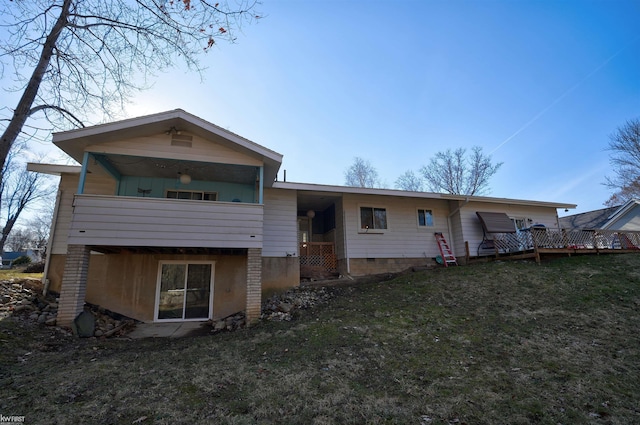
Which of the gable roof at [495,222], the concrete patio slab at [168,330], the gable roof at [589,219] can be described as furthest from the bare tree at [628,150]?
the concrete patio slab at [168,330]

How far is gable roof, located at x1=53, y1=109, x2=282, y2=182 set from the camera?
767cm

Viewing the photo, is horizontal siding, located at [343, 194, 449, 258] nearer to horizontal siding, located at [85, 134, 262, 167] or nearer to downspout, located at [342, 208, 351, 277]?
downspout, located at [342, 208, 351, 277]

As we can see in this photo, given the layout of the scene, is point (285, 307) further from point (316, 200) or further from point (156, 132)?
point (156, 132)

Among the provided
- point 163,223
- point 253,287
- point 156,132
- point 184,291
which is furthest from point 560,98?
point 184,291

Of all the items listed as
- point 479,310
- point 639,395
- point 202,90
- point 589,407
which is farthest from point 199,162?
point 639,395

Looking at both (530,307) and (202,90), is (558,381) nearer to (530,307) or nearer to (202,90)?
(530,307)

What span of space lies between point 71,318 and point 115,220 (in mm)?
2441

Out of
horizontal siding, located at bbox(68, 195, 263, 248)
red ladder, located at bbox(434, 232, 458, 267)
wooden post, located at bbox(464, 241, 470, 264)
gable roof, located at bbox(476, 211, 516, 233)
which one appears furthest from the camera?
gable roof, located at bbox(476, 211, 516, 233)

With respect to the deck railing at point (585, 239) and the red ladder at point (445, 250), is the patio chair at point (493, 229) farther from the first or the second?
the deck railing at point (585, 239)

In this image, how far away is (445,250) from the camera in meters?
13.0

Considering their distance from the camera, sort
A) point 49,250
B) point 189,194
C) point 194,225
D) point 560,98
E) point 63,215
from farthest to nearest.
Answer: point 560,98
point 189,194
point 63,215
point 49,250
point 194,225

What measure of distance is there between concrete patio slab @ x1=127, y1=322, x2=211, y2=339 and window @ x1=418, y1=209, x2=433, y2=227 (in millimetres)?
9284

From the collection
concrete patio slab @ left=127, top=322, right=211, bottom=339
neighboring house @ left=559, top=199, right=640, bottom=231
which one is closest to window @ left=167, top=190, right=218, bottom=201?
concrete patio slab @ left=127, top=322, right=211, bottom=339

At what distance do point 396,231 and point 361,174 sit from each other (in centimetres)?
1752
